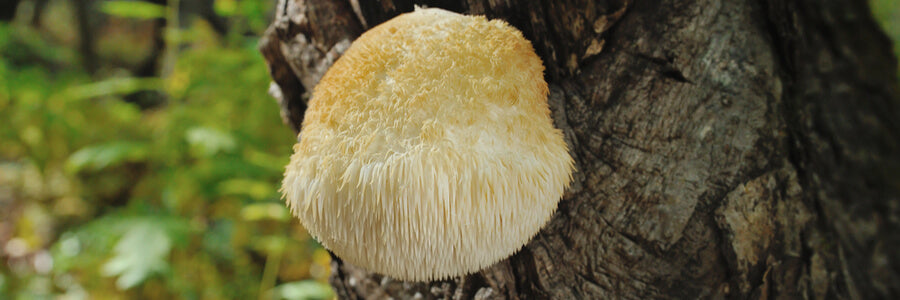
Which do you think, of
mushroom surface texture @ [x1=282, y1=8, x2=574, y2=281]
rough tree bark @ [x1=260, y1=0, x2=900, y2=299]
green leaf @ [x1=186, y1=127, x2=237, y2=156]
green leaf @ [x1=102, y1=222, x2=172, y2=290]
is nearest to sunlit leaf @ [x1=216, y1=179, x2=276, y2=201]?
green leaf @ [x1=186, y1=127, x2=237, y2=156]

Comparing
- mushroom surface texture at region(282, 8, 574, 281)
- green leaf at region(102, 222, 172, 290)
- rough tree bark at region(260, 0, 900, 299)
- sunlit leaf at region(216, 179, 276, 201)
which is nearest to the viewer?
mushroom surface texture at region(282, 8, 574, 281)

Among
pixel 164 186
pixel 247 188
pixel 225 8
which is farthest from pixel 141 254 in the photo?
pixel 225 8

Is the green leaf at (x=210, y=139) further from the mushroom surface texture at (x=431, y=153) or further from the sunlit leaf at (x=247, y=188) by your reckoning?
the mushroom surface texture at (x=431, y=153)

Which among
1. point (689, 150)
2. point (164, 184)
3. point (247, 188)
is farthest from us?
point (164, 184)

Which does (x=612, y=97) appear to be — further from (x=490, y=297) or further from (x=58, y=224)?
(x=58, y=224)

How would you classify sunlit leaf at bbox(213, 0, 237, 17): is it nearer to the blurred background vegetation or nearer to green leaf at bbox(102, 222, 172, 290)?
the blurred background vegetation

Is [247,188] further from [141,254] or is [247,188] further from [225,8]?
[225,8]

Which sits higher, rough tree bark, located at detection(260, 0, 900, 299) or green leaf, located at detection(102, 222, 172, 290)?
rough tree bark, located at detection(260, 0, 900, 299)
